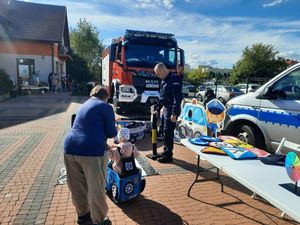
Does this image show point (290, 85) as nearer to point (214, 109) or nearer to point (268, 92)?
point (268, 92)

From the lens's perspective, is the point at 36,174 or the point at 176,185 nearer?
the point at 176,185

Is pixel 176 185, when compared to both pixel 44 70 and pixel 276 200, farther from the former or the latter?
pixel 44 70

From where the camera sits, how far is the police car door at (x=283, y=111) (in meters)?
4.60

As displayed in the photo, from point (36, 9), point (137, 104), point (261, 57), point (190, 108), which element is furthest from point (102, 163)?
point (261, 57)

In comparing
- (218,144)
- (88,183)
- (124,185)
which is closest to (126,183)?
(124,185)

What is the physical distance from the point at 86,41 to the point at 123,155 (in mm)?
39083

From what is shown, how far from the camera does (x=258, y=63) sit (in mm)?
36375

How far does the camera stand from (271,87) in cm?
496

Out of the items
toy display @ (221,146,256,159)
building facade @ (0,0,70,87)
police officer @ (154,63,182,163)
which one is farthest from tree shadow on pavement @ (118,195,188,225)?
building facade @ (0,0,70,87)

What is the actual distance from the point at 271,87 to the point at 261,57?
3456 centimetres

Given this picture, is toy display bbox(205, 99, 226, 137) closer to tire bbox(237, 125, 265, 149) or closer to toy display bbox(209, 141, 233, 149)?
tire bbox(237, 125, 265, 149)

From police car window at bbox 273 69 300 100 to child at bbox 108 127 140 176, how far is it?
2879mm

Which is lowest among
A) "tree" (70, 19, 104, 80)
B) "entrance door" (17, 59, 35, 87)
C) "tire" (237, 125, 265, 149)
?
"tire" (237, 125, 265, 149)

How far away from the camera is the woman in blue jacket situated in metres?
3.01
